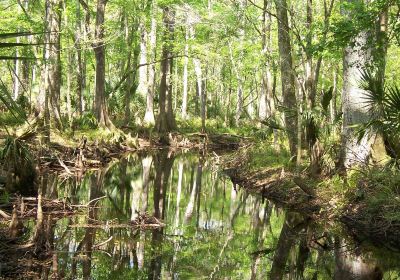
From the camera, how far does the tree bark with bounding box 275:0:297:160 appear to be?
12.5 metres

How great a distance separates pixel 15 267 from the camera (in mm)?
5391

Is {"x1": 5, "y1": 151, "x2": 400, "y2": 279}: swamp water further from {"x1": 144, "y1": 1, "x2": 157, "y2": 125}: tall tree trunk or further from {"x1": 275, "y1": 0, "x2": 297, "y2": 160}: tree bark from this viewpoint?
{"x1": 144, "y1": 1, "x2": 157, "y2": 125}: tall tree trunk

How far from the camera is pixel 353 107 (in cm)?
1020

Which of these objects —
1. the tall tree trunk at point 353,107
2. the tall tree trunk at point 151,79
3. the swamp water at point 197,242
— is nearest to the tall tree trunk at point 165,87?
the tall tree trunk at point 151,79

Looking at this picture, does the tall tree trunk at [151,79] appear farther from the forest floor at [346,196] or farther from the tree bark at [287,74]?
the forest floor at [346,196]

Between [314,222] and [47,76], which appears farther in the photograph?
[47,76]

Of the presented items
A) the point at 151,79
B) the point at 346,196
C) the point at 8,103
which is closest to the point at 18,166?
the point at 346,196

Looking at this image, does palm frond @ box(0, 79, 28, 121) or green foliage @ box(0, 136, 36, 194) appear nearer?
palm frond @ box(0, 79, 28, 121)

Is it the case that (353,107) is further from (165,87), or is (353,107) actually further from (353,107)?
(165,87)

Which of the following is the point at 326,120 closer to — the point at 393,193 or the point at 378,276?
the point at 393,193

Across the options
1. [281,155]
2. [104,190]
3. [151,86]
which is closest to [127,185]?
[104,190]

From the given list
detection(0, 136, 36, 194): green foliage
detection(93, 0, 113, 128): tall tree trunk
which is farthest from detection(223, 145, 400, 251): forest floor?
detection(93, 0, 113, 128): tall tree trunk

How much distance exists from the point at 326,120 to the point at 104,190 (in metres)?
5.64

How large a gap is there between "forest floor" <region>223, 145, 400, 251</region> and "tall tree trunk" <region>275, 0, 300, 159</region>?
774 mm
